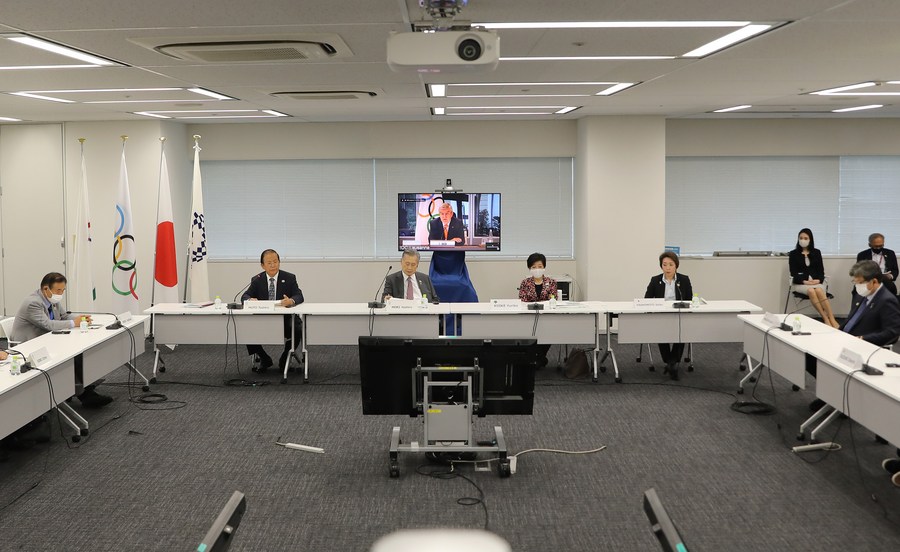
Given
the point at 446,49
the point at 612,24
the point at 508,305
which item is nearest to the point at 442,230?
the point at 508,305

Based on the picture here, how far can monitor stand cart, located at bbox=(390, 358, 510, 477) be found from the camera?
4.61 m

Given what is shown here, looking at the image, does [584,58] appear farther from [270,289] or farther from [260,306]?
[270,289]

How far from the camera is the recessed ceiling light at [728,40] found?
4.02 meters

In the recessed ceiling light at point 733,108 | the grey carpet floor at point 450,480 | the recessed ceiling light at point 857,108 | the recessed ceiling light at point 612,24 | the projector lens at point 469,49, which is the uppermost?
the recessed ceiling light at point 857,108

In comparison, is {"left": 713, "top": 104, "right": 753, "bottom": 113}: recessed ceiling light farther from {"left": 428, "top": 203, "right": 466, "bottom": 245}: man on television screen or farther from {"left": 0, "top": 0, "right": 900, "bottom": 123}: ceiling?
{"left": 428, "top": 203, "right": 466, "bottom": 245}: man on television screen

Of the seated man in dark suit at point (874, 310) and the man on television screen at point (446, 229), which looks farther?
the man on television screen at point (446, 229)

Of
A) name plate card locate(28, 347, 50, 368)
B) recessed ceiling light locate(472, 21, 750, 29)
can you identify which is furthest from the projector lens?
name plate card locate(28, 347, 50, 368)

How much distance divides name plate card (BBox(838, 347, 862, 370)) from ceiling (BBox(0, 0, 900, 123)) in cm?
193

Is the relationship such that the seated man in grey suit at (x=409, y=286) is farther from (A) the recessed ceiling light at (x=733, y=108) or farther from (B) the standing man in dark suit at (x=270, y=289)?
(A) the recessed ceiling light at (x=733, y=108)

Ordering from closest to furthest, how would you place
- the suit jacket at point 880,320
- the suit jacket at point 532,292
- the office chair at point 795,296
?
the suit jacket at point 880,320 < the suit jacket at point 532,292 < the office chair at point 795,296

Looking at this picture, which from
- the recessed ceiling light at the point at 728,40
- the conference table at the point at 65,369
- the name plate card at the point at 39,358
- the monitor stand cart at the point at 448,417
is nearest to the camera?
the recessed ceiling light at the point at 728,40

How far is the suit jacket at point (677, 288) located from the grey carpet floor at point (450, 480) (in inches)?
45.6

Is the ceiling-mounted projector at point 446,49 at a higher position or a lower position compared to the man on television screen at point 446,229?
higher

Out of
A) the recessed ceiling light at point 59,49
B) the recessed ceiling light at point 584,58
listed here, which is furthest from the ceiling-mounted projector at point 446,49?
the recessed ceiling light at point 59,49
